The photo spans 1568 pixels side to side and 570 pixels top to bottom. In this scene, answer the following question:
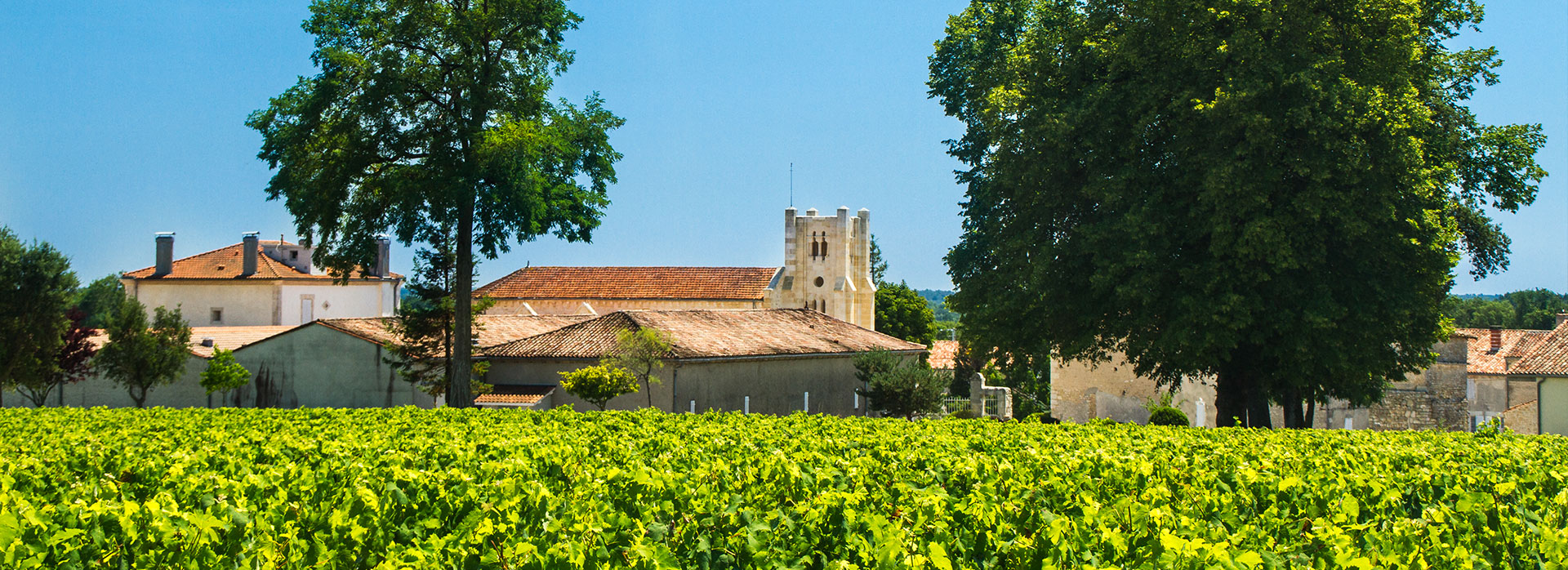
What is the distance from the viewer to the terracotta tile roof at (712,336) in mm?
30031

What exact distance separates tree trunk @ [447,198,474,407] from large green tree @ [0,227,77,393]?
11780 millimetres

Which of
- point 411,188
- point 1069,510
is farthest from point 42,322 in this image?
point 1069,510

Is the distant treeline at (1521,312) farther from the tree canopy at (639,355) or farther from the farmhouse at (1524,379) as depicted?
the tree canopy at (639,355)

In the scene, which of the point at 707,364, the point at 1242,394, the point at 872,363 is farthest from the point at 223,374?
the point at 1242,394

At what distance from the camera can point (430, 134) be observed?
2664 cm

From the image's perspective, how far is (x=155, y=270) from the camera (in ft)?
201

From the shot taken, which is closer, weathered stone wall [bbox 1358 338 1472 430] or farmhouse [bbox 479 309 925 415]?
farmhouse [bbox 479 309 925 415]

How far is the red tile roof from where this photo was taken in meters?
33.4

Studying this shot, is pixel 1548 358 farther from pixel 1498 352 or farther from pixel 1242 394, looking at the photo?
pixel 1242 394

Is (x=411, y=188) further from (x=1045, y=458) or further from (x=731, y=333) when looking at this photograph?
(x=1045, y=458)

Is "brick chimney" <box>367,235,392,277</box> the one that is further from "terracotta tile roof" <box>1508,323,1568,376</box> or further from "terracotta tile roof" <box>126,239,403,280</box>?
"terracotta tile roof" <box>1508,323,1568,376</box>

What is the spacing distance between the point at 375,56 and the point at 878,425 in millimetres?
18581


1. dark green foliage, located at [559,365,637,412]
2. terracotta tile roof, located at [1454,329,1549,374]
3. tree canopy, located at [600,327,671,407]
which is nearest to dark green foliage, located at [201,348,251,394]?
tree canopy, located at [600,327,671,407]

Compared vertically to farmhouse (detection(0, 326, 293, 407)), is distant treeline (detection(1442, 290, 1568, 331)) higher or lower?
higher
